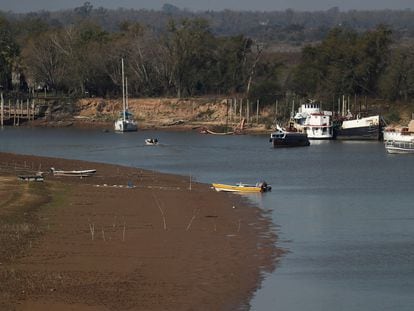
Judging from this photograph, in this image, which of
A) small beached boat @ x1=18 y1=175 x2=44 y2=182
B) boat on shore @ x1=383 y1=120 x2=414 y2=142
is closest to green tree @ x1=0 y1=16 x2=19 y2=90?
boat on shore @ x1=383 y1=120 x2=414 y2=142

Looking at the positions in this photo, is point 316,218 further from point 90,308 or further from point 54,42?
point 54,42

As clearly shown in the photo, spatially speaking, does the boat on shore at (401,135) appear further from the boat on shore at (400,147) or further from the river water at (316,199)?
the river water at (316,199)

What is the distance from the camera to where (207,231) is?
41969 mm

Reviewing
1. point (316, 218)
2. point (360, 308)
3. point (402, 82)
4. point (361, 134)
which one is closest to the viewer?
point (360, 308)

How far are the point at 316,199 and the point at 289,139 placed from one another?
45765 millimetres

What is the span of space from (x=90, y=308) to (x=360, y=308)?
24.4 feet

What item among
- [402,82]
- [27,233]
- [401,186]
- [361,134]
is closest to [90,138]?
[361,134]

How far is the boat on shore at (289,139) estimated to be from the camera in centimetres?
10081

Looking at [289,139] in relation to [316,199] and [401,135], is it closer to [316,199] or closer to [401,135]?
[401,135]

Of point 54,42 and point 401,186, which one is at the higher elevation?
point 54,42

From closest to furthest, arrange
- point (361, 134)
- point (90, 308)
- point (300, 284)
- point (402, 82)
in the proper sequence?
point (90, 308)
point (300, 284)
point (361, 134)
point (402, 82)

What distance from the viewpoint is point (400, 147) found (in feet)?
305

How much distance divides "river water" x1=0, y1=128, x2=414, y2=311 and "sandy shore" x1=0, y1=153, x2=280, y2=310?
1326 millimetres

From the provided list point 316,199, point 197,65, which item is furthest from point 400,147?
point 197,65
